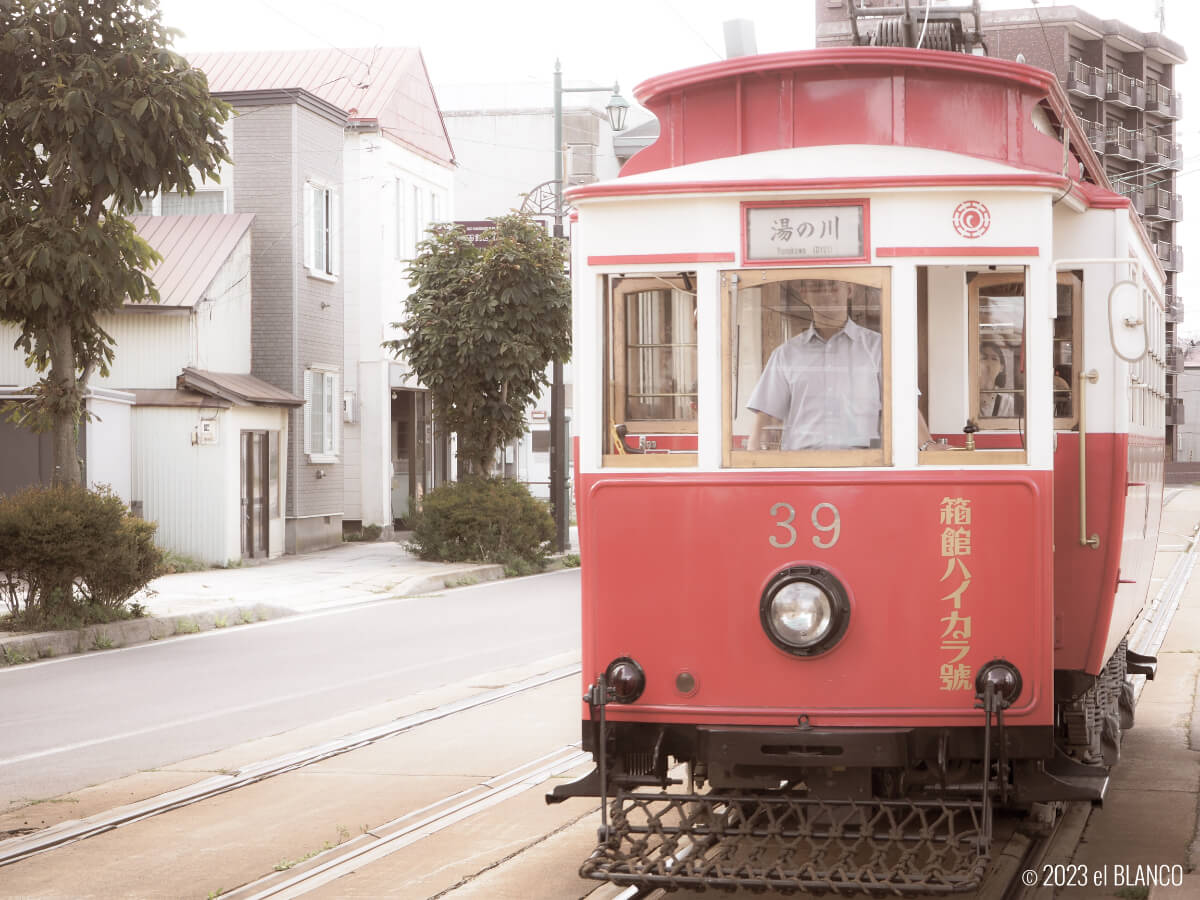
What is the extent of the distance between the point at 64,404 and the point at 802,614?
11933mm

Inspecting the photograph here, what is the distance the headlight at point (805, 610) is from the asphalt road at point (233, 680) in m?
4.82

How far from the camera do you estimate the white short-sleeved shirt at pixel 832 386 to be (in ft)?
20.3

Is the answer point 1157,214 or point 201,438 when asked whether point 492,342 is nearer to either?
point 201,438

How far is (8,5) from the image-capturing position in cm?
1572

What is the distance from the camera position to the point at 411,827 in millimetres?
7980

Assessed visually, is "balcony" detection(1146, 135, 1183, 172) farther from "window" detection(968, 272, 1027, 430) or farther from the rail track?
"window" detection(968, 272, 1027, 430)

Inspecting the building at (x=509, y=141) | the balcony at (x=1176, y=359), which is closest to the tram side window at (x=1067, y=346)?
the building at (x=509, y=141)

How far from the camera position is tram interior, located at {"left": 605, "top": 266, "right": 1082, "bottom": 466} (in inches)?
243

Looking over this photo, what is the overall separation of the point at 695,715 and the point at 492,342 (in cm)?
1931

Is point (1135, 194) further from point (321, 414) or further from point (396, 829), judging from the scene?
point (396, 829)

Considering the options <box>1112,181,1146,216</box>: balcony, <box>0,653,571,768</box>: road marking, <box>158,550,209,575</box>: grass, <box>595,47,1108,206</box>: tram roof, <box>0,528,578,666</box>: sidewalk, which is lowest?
<box>0,653,571,768</box>: road marking

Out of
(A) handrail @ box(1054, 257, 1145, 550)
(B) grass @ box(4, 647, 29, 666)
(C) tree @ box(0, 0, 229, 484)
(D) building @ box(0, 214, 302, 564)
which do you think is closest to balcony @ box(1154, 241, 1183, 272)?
(D) building @ box(0, 214, 302, 564)

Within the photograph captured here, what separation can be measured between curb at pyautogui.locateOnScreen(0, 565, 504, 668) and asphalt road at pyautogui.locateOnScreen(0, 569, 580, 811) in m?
0.26

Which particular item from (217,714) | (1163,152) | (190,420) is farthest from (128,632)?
(1163,152)
